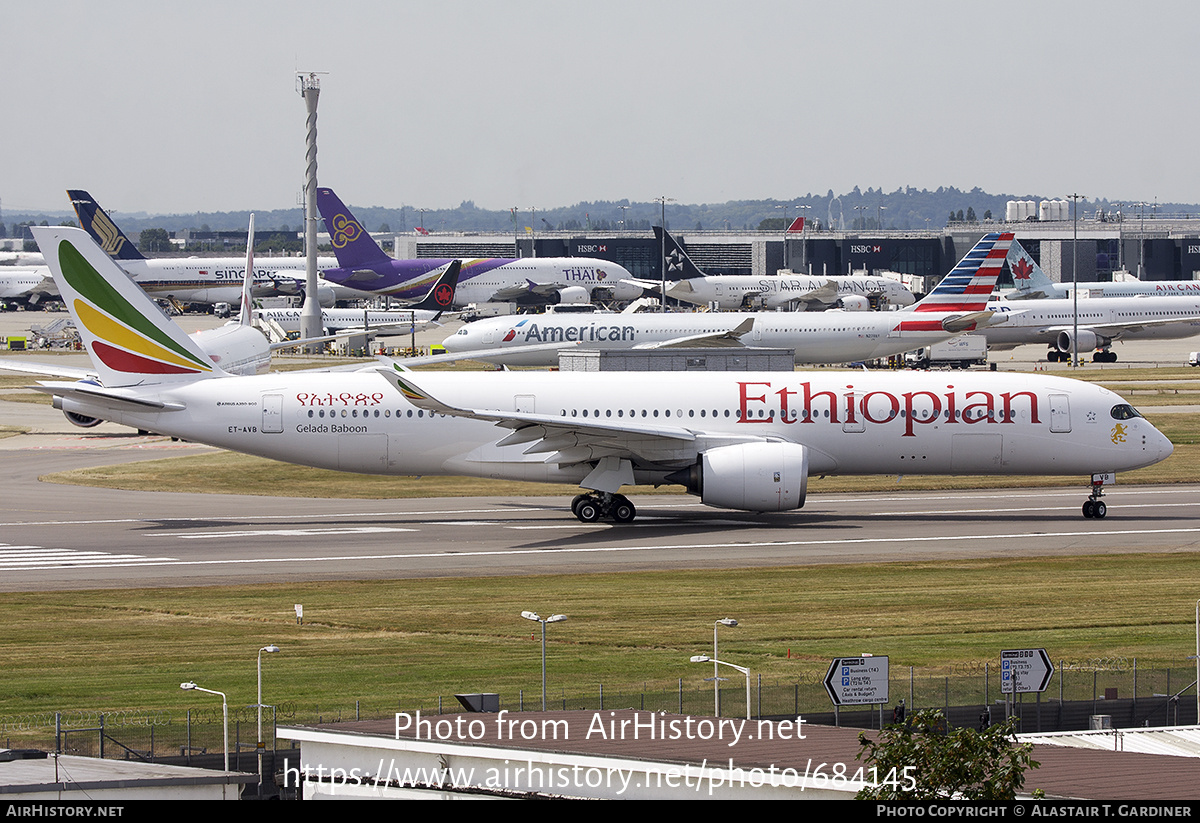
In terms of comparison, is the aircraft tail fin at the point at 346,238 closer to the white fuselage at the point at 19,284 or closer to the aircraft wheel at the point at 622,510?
the white fuselage at the point at 19,284

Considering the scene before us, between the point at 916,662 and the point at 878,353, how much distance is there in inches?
2372

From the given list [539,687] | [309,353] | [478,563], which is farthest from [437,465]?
[309,353]

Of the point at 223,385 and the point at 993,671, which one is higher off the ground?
the point at 223,385

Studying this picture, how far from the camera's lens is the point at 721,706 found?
22812mm

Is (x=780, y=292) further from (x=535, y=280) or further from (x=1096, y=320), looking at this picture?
(x=1096, y=320)

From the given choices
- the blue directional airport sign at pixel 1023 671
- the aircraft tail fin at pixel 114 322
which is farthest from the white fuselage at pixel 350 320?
the blue directional airport sign at pixel 1023 671

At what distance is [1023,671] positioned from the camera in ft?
74.5

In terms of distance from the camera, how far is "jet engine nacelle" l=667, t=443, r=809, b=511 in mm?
40094

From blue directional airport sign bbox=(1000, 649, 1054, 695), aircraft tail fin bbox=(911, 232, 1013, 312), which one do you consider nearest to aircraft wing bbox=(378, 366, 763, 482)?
blue directional airport sign bbox=(1000, 649, 1054, 695)

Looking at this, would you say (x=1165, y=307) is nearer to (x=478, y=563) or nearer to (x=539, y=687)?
(x=478, y=563)

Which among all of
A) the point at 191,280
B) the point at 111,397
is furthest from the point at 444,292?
the point at 111,397

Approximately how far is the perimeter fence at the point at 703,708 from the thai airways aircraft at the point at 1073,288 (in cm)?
10063

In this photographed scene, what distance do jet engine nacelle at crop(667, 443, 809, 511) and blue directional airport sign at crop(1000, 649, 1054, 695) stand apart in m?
17.2

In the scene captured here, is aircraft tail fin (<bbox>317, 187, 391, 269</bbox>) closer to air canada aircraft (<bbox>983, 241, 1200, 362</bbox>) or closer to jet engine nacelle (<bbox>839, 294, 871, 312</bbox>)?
jet engine nacelle (<bbox>839, 294, 871, 312</bbox>)
